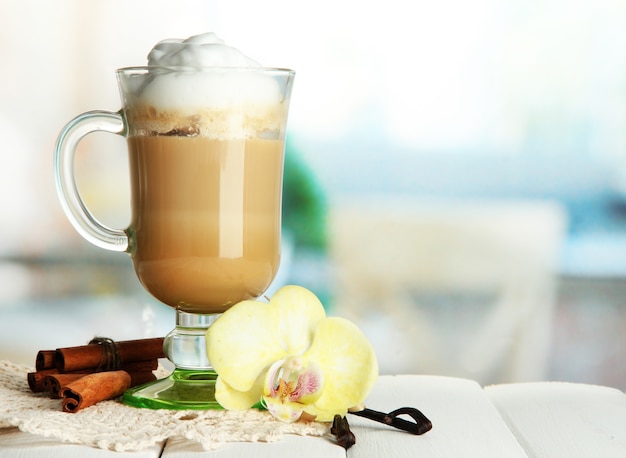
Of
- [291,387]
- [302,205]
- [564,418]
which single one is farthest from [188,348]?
[302,205]

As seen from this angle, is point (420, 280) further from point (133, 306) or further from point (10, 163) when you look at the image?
point (10, 163)

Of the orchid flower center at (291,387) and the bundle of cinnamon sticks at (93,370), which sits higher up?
the orchid flower center at (291,387)

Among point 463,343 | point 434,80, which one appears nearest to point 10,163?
point 434,80

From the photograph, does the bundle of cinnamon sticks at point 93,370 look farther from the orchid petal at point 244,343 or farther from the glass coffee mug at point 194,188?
the orchid petal at point 244,343

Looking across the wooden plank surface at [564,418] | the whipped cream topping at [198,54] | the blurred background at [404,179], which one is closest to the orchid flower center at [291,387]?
→ the wooden plank surface at [564,418]

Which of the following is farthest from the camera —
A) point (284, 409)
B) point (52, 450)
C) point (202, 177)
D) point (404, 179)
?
point (404, 179)

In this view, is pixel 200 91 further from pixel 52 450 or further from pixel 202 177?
pixel 52 450
